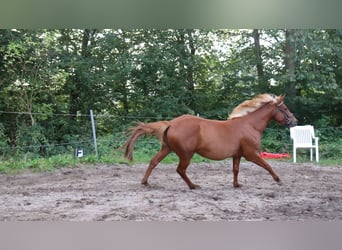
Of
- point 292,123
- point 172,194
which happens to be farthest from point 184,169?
point 292,123

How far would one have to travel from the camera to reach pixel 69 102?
394 cm

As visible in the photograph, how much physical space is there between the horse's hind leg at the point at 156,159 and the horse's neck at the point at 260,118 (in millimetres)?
722

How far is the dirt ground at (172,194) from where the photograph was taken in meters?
3.52

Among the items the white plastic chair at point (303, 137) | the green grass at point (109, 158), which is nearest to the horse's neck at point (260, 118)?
the white plastic chair at point (303, 137)

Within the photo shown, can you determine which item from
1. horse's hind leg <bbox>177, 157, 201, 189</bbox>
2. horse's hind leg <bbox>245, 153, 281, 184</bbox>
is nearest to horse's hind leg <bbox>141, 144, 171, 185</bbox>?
horse's hind leg <bbox>177, 157, 201, 189</bbox>

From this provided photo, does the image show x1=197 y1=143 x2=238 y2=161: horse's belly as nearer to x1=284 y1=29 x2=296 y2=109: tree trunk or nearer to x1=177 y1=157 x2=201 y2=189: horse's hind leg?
x1=177 y1=157 x2=201 y2=189: horse's hind leg

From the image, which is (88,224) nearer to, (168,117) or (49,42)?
(168,117)

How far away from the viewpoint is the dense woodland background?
3814 millimetres

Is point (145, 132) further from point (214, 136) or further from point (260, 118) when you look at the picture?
point (260, 118)

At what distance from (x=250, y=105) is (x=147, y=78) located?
35.3 inches

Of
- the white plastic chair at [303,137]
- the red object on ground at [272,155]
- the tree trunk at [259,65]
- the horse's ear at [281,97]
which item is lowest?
the red object on ground at [272,155]

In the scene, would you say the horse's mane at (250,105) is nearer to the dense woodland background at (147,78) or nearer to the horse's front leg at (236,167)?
the dense woodland background at (147,78)

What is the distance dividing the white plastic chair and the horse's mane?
0.31 meters

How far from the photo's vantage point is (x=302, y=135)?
3.83m
